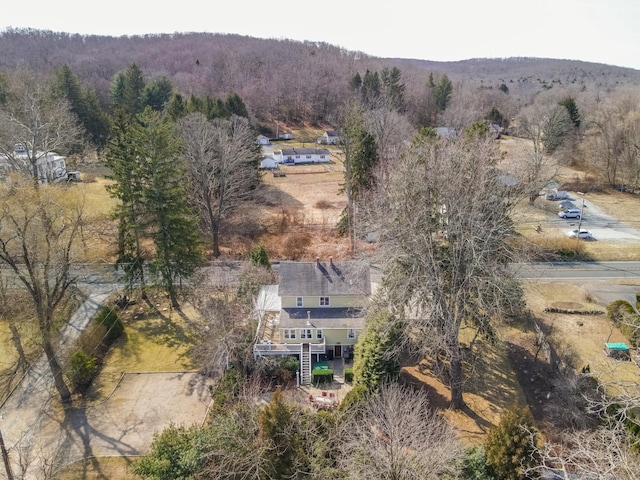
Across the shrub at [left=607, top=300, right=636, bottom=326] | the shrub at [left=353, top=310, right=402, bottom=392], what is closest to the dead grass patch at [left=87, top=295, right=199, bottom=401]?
the shrub at [left=353, top=310, right=402, bottom=392]

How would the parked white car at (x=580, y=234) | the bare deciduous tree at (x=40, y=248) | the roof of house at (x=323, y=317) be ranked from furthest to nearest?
the parked white car at (x=580, y=234)
the roof of house at (x=323, y=317)
the bare deciduous tree at (x=40, y=248)

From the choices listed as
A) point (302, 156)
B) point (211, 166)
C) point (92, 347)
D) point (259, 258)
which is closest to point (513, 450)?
point (259, 258)

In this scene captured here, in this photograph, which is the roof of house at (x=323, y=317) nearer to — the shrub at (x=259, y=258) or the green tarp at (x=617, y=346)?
the shrub at (x=259, y=258)

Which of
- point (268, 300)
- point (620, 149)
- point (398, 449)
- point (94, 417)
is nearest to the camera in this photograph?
point (398, 449)

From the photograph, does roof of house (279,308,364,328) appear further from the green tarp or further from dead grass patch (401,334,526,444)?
the green tarp

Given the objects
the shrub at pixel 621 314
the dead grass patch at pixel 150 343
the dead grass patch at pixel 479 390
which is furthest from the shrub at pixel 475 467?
the shrub at pixel 621 314

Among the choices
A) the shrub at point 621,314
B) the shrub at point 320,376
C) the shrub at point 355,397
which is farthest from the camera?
the shrub at point 621,314

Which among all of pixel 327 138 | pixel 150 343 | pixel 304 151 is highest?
pixel 327 138

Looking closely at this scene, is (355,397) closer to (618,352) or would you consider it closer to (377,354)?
(377,354)
